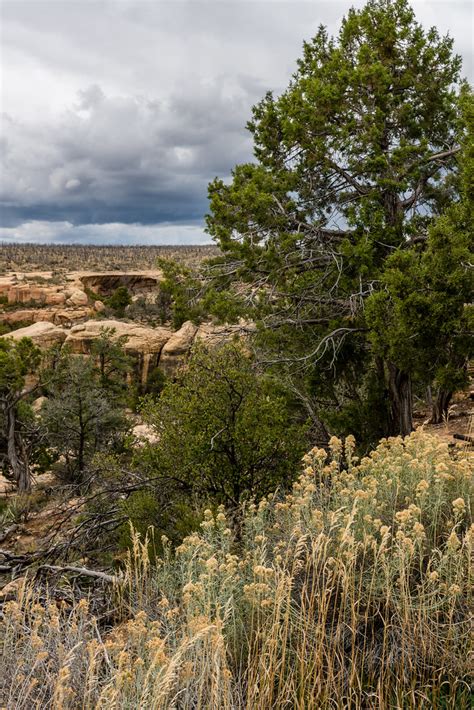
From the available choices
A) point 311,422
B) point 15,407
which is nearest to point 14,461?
point 15,407

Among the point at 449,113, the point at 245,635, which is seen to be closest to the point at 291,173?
the point at 449,113

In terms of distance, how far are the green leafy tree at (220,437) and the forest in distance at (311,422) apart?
3cm

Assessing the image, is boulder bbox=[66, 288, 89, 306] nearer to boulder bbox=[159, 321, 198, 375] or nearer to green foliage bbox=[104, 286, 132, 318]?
green foliage bbox=[104, 286, 132, 318]

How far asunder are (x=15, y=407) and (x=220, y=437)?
13175 millimetres

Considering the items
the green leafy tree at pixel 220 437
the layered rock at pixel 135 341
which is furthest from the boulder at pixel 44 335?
the green leafy tree at pixel 220 437

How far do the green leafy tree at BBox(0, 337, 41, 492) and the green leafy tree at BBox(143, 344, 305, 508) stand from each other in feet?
34.1

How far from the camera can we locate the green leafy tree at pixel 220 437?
6.69m

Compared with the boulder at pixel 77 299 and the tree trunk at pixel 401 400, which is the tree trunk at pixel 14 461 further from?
the boulder at pixel 77 299

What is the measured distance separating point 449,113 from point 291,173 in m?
3.04

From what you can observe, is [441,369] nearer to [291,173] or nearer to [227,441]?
[227,441]

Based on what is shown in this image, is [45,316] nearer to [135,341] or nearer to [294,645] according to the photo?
[135,341]

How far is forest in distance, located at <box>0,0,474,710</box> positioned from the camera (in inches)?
110

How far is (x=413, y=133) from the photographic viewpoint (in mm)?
9695

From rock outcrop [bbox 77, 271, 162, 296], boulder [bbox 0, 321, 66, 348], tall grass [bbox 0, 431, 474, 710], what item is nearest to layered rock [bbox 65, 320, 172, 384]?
boulder [bbox 0, 321, 66, 348]
